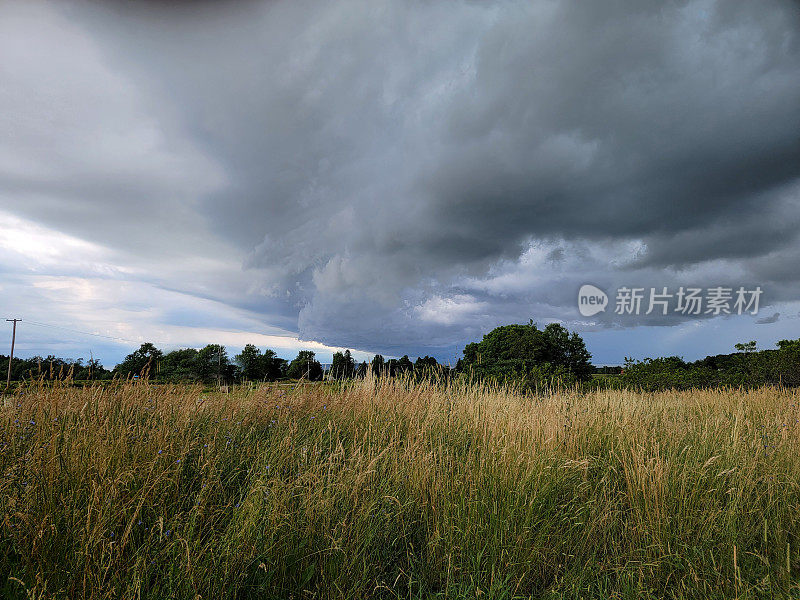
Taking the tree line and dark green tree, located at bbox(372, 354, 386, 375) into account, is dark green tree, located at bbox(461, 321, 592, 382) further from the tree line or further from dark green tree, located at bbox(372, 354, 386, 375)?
dark green tree, located at bbox(372, 354, 386, 375)

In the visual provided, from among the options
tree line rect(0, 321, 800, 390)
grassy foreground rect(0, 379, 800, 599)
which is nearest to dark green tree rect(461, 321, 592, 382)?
tree line rect(0, 321, 800, 390)

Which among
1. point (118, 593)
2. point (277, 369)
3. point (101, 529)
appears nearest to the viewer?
point (118, 593)

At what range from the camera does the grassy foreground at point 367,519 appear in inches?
87.6

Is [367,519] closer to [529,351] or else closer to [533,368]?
[533,368]

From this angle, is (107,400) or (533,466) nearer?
(533,466)

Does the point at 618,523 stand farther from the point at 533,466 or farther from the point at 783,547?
the point at 783,547

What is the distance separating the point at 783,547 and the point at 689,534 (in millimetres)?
750

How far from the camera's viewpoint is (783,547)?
10.1ft

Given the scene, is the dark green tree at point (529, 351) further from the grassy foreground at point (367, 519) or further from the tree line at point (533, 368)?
the grassy foreground at point (367, 519)

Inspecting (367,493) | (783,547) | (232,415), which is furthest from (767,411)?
(232,415)

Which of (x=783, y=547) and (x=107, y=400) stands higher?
(x=107, y=400)

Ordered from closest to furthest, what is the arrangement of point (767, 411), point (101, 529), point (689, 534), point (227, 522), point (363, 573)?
1. point (101, 529)
2. point (363, 573)
3. point (227, 522)
4. point (689, 534)
5. point (767, 411)

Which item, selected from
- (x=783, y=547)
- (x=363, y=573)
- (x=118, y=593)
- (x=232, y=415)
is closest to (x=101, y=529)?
(x=118, y=593)

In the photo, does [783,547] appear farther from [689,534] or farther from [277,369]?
[277,369]
